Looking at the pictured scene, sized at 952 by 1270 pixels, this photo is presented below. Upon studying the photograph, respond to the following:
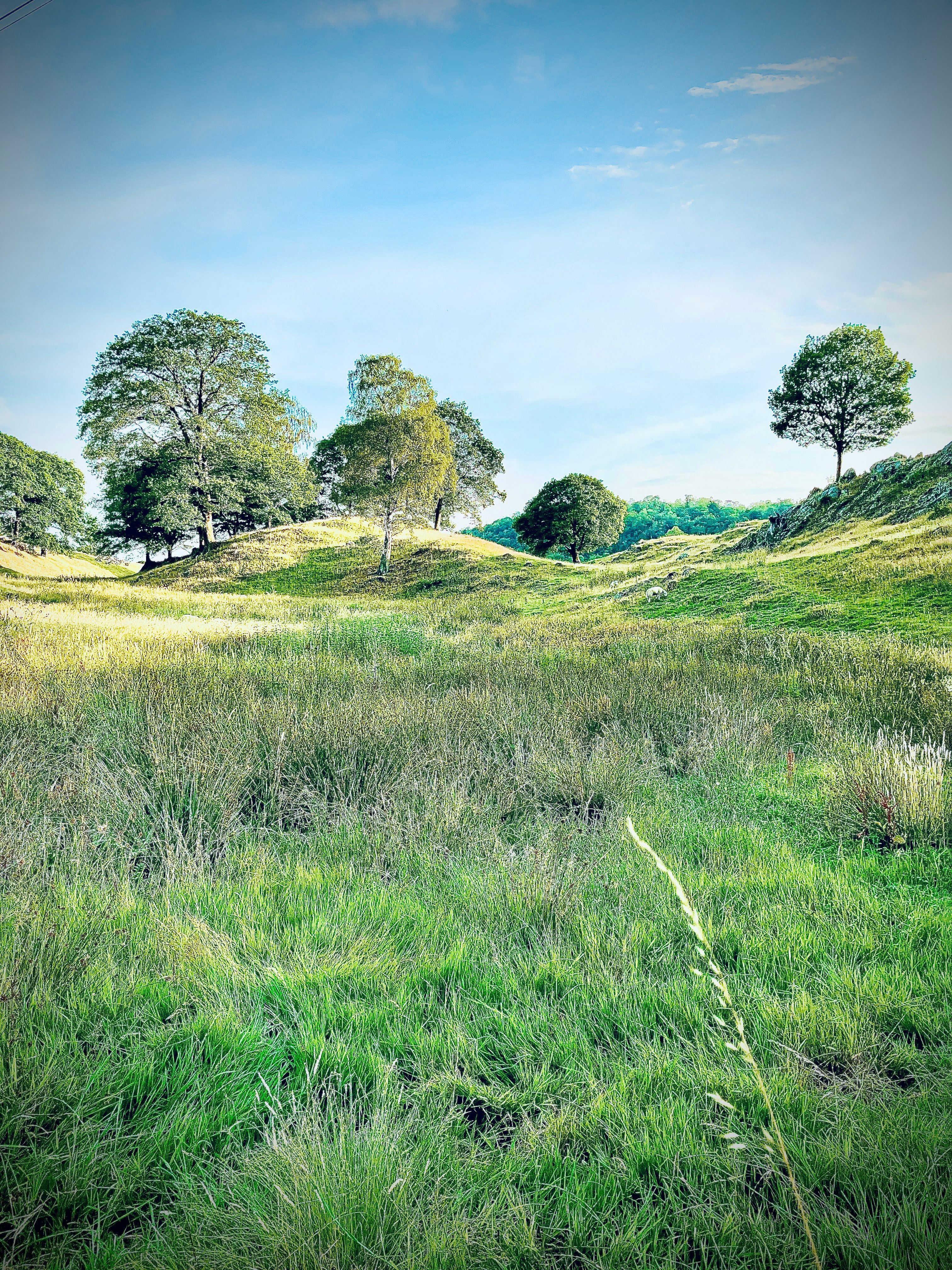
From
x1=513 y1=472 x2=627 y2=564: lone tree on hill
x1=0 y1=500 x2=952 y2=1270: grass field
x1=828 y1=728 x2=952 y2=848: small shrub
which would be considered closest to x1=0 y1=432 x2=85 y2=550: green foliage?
x1=513 y1=472 x2=627 y2=564: lone tree on hill

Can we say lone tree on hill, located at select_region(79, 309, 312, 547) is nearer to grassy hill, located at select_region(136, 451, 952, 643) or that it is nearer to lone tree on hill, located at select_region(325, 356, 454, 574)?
grassy hill, located at select_region(136, 451, 952, 643)

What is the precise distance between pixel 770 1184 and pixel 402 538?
1427 inches

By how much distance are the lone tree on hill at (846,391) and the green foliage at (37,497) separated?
177 ft

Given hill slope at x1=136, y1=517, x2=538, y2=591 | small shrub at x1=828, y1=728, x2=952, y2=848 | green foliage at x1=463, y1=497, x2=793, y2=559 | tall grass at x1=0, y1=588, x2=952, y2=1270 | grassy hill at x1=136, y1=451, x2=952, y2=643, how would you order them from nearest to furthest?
tall grass at x1=0, y1=588, x2=952, y2=1270 → small shrub at x1=828, y1=728, x2=952, y2=848 → grassy hill at x1=136, y1=451, x2=952, y2=643 → hill slope at x1=136, y1=517, x2=538, y2=591 → green foliage at x1=463, y1=497, x2=793, y2=559

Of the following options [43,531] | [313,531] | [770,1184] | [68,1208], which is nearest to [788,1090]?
[770,1184]

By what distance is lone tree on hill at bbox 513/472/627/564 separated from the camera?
4966cm

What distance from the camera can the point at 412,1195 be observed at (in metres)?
1.40

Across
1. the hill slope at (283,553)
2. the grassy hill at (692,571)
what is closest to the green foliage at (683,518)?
the hill slope at (283,553)

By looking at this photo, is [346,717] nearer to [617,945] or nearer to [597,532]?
[617,945]

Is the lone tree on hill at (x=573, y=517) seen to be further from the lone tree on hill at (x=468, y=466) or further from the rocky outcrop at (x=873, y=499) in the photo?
the rocky outcrop at (x=873, y=499)

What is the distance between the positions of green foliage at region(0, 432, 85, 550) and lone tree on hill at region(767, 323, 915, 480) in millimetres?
54091

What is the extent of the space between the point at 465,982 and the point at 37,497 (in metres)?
56.2

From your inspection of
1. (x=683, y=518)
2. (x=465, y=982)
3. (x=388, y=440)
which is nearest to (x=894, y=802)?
(x=465, y=982)

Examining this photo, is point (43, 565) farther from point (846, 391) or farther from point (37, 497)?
point (846, 391)
